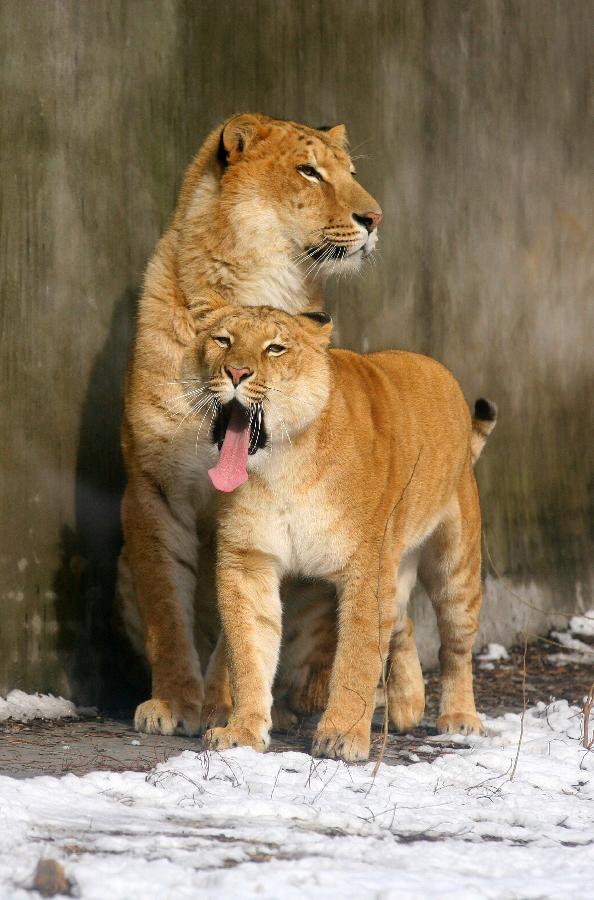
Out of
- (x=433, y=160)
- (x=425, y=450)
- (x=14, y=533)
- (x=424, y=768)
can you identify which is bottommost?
(x=424, y=768)

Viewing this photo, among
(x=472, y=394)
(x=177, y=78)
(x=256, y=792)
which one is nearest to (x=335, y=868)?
(x=256, y=792)

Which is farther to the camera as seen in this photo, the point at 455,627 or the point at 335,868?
the point at 455,627

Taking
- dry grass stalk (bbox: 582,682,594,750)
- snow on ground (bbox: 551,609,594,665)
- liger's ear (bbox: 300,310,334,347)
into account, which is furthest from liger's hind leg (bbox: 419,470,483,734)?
snow on ground (bbox: 551,609,594,665)

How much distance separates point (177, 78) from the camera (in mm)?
5996

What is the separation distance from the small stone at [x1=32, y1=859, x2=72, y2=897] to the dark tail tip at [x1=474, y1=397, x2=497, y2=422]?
3.82m

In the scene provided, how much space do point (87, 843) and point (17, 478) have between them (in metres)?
2.41

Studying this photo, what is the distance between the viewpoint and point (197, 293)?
17.3ft

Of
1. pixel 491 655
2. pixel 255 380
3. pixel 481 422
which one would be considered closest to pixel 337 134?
pixel 481 422

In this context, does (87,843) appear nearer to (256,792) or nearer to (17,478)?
(256,792)

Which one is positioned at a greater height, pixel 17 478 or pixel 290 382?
pixel 290 382

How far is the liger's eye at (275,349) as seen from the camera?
4660 mm

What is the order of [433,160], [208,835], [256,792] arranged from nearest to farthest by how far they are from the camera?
[208,835] → [256,792] → [433,160]

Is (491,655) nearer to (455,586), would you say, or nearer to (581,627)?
(581,627)

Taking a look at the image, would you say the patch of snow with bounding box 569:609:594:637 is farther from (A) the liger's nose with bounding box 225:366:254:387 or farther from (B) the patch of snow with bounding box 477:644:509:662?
(A) the liger's nose with bounding box 225:366:254:387
